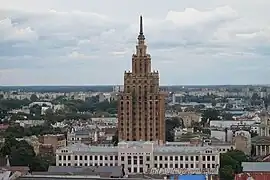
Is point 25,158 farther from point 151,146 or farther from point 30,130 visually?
point 30,130

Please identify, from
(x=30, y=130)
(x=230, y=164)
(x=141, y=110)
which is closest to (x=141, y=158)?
(x=230, y=164)

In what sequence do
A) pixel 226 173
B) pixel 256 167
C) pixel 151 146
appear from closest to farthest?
pixel 256 167, pixel 226 173, pixel 151 146

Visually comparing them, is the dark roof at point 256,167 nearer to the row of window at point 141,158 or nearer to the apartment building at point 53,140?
the row of window at point 141,158

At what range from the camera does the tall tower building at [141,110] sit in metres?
82.6

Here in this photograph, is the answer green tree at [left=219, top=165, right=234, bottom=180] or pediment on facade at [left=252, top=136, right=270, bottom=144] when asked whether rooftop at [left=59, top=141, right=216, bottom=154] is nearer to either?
green tree at [left=219, top=165, right=234, bottom=180]

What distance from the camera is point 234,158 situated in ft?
256

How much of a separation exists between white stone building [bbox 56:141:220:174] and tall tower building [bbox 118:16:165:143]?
195 inches

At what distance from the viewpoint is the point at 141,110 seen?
83125 mm

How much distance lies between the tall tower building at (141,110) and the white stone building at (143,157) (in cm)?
496

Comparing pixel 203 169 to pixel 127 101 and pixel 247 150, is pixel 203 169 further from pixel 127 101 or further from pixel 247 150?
pixel 247 150

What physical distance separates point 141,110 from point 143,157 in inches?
357

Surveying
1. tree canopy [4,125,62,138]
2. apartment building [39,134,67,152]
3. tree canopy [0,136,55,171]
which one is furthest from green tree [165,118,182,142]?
tree canopy [0,136,55,171]

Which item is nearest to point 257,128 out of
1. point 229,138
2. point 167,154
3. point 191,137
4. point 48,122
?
point 229,138

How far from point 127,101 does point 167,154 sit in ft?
31.4
